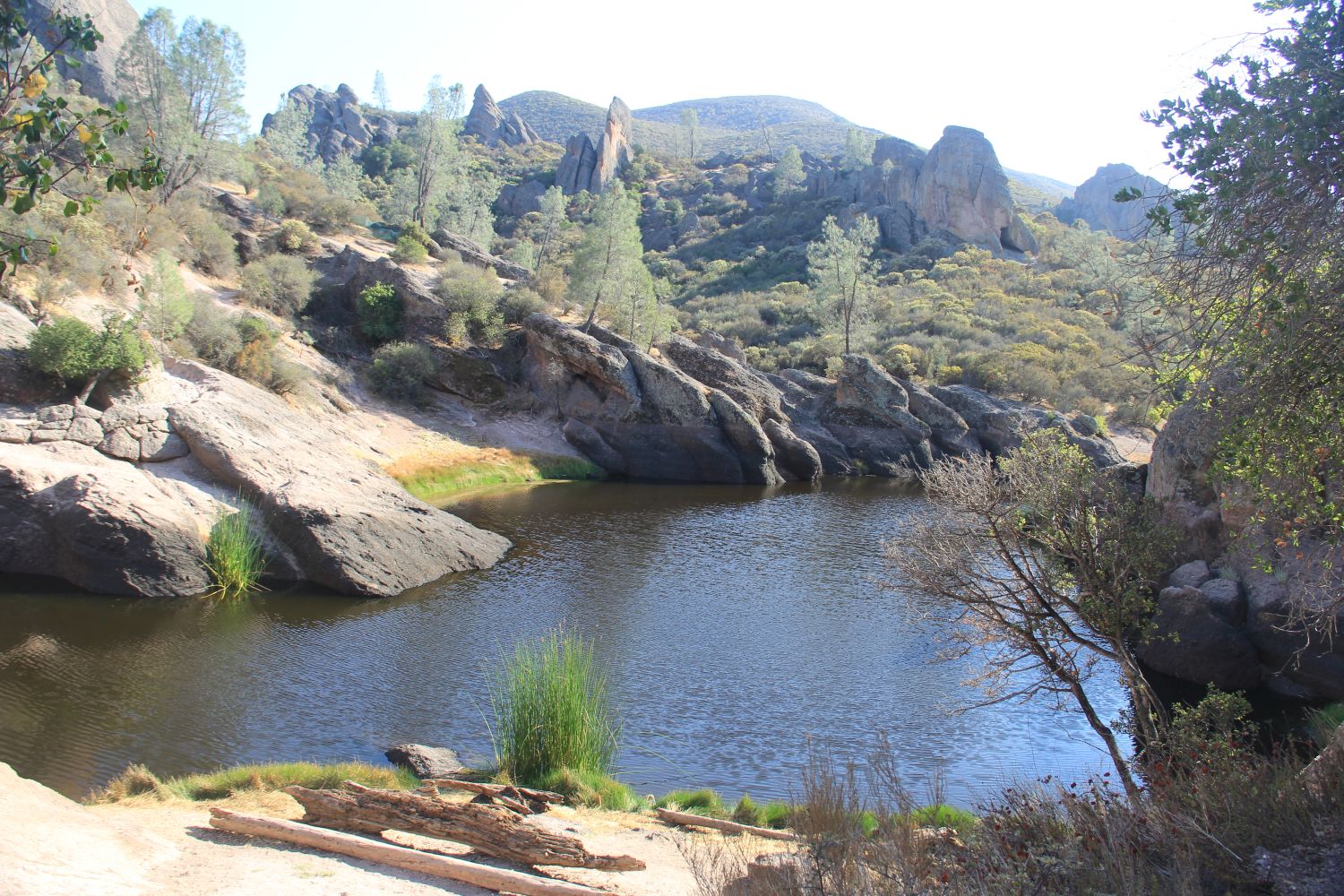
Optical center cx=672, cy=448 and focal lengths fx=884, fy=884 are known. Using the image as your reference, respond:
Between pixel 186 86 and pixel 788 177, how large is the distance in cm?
6997

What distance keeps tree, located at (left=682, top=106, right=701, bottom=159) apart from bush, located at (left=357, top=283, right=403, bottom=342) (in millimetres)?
97942

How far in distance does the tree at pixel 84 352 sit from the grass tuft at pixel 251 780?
41.2 ft

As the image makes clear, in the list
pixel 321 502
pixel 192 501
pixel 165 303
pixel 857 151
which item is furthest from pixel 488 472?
pixel 857 151

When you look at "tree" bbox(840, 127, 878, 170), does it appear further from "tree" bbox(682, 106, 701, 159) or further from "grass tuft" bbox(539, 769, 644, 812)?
"grass tuft" bbox(539, 769, 644, 812)

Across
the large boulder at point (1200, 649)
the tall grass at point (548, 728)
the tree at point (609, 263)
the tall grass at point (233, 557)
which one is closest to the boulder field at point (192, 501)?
the tall grass at point (233, 557)

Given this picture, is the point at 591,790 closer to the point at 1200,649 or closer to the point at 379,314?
the point at 1200,649

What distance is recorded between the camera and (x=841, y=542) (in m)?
26.0

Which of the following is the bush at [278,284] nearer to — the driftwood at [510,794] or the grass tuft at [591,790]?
the driftwood at [510,794]

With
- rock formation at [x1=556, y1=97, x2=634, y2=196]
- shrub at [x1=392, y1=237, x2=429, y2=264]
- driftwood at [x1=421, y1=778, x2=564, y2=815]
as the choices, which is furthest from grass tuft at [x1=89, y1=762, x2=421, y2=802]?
rock formation at [x1=556, y1=97, x2=634, y2=196]

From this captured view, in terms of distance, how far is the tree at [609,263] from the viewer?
4456 cm

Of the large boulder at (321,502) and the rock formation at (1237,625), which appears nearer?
the rock formation at (1237,625)

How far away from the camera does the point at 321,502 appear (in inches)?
760

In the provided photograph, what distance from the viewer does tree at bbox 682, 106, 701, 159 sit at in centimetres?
13288

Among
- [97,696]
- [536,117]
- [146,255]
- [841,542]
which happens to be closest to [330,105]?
[536,117]
